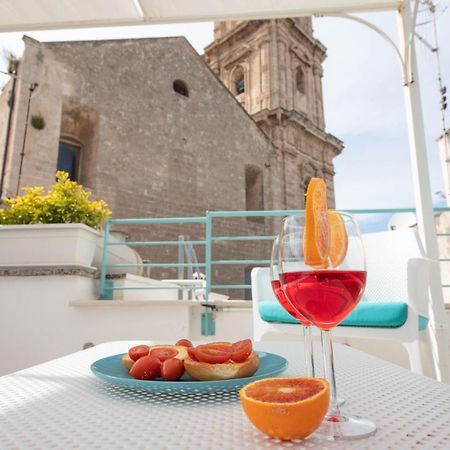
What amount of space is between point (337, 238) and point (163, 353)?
16.0 inches

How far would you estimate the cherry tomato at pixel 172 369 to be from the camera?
67 cm

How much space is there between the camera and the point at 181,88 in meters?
12.2

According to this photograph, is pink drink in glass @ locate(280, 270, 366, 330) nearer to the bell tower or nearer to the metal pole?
the metal pole

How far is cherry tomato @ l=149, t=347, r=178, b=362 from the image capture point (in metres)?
0.73

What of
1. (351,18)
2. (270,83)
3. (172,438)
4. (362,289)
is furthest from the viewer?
(270,83)

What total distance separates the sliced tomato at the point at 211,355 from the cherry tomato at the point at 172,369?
0.12 ft

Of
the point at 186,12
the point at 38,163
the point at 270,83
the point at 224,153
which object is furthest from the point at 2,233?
the point at 270,83

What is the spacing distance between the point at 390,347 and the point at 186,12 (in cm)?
328

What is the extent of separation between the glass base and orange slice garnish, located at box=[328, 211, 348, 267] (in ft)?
0.77

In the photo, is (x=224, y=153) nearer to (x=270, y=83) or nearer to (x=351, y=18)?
(x=270, y=83)

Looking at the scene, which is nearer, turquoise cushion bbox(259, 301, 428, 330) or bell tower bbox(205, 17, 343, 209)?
turquoise cushion bbox(259, 301, 428, 330)

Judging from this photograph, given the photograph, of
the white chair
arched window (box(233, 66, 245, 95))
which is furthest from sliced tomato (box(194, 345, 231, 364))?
arched window (box(233, 66, 245, 95))

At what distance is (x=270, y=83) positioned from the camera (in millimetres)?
15047

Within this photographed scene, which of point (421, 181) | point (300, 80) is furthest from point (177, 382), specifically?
point (300, 80)
